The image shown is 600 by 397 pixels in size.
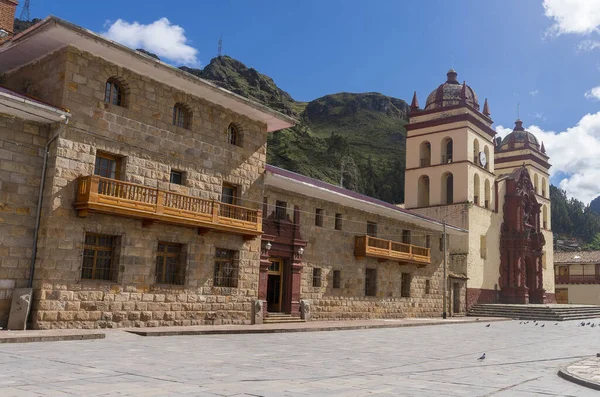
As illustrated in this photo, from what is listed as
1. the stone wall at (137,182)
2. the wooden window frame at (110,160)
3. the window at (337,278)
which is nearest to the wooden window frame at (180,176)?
the stone wall at (137,182)

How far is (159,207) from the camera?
16.4 metres

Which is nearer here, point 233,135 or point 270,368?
point 270,368

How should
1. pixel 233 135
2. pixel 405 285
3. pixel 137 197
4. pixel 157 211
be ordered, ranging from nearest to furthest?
pixel 137 197, pixel 157 211, pixel 233 135, pixel 405 285

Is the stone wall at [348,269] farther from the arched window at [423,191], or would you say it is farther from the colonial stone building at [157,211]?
the arched window at [423,191]

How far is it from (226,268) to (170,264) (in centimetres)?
234

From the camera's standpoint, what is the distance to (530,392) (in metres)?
7.28

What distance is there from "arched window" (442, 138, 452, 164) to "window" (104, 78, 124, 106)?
29428mm

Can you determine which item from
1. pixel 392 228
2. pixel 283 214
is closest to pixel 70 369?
pixel 283 214

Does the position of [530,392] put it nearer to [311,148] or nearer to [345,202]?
[345,202]

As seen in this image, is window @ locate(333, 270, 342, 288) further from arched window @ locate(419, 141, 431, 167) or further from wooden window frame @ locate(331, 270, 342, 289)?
arched window @ locate(419, 141, 431, 167)

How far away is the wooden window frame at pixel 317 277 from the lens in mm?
24062

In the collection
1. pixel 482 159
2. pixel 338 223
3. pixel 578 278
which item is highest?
pixel 482 159

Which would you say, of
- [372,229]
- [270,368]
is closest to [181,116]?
[270,368]

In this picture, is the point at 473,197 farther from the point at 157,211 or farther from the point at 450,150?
the point at 157,211
